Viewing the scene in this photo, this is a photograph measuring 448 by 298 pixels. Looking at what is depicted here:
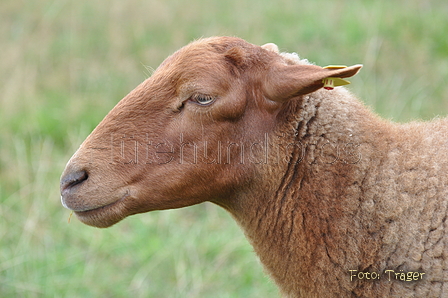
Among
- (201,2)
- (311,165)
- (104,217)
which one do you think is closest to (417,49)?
(201,2)

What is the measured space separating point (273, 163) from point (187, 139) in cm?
55

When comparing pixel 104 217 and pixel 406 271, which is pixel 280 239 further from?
pixel 104 217

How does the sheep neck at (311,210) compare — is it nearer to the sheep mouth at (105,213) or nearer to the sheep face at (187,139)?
the sheep face at (187,139)

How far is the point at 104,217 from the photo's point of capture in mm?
3057

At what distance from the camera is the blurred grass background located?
5.46 m

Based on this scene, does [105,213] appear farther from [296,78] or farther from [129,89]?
[129,89]

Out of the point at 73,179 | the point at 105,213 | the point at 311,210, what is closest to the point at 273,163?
the point at 311,210

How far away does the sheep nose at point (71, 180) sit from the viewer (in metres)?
3.02

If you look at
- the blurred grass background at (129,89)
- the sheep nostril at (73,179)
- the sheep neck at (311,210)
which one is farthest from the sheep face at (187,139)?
the blurred grass background at (129,89)

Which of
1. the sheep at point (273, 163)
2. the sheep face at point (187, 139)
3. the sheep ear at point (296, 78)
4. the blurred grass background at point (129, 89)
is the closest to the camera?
the sheep ear at point (296, 78)

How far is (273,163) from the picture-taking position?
3.06m

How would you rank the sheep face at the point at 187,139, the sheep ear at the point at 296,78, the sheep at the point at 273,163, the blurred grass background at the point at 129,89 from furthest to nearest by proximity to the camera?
the blurred grass background at the point at 129,89
the sheep face at the point at 187,139
the sheep at the point at 273,163
the sheep ear at the point at 296,78

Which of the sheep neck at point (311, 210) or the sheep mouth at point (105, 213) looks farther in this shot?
the sheep mouth at point (105, 213)

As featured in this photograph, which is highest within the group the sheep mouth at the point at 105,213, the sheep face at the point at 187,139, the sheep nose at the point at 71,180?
the sheep face at the point at 187,139
